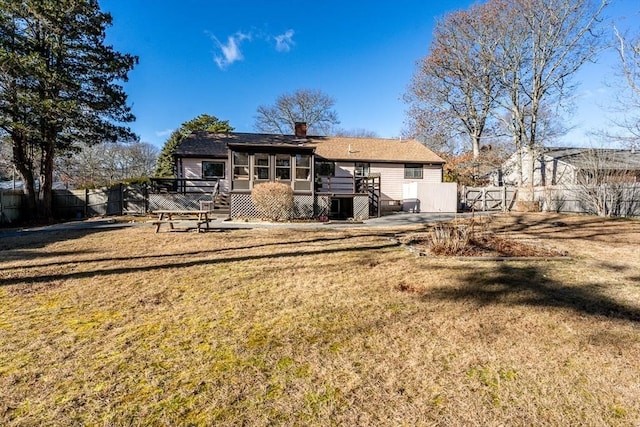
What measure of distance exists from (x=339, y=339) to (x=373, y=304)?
1.09 m

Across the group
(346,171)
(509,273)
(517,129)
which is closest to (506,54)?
(517,129)

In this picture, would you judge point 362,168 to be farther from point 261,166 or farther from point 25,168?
point 25,168

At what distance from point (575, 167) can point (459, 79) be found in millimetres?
11060

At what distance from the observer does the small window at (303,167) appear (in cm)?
1692

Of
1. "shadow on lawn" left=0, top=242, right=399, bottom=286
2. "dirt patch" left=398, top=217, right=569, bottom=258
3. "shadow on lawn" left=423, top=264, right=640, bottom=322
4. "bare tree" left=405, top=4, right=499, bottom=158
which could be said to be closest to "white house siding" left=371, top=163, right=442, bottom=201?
"bare tree" left=405, top=4, right=499, bottom=158

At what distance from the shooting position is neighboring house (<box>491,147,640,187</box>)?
16281 millimetres

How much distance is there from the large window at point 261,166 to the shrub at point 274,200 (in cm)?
224

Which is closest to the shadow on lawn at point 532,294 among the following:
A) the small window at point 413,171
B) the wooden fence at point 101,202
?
the small window at point 413,171

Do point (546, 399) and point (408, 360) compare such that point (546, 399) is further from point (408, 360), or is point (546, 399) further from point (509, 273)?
point (509, 273)

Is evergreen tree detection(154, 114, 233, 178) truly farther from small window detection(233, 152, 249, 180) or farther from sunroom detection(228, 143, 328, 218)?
sunroom detection(228, 143, 328, 218)

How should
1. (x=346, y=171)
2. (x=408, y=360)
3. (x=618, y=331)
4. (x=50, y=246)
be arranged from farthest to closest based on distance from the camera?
(x=346, y=171) < (x=50, y=246) < (x=618, y=331) < (x=408, y=360)

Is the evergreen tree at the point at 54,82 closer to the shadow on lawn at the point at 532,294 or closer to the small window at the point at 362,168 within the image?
the small window at the point at 362,168

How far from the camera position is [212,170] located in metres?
19.4

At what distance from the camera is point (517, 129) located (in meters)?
24.2
